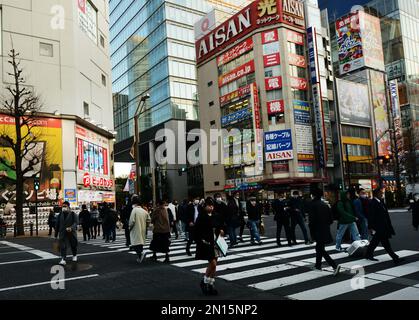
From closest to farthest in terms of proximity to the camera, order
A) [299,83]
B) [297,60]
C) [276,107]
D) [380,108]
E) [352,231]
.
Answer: [352,231]
[276,107]
[299,83]
[297,60]
[380,108]

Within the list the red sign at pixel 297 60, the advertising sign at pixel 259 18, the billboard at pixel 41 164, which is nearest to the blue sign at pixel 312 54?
the red sign at pixel 297 60

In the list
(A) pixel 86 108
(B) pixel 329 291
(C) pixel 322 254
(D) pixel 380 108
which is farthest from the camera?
(D) pixel 380 108

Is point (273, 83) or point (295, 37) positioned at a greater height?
point (295, 37)

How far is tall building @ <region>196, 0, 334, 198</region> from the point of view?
158ft

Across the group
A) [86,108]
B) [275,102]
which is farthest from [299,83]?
[86,108]

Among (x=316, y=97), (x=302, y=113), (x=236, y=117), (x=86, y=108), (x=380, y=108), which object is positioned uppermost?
(x=380, y=108)

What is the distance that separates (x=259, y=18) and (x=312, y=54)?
27.9 feet

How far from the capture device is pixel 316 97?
1946 inches

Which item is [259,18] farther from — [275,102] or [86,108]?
[86,108]

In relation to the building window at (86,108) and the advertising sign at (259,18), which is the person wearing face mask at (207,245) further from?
→ the advertising sign at (259,18)

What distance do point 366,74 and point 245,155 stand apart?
25.3 metres

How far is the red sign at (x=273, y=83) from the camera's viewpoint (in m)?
49.2
